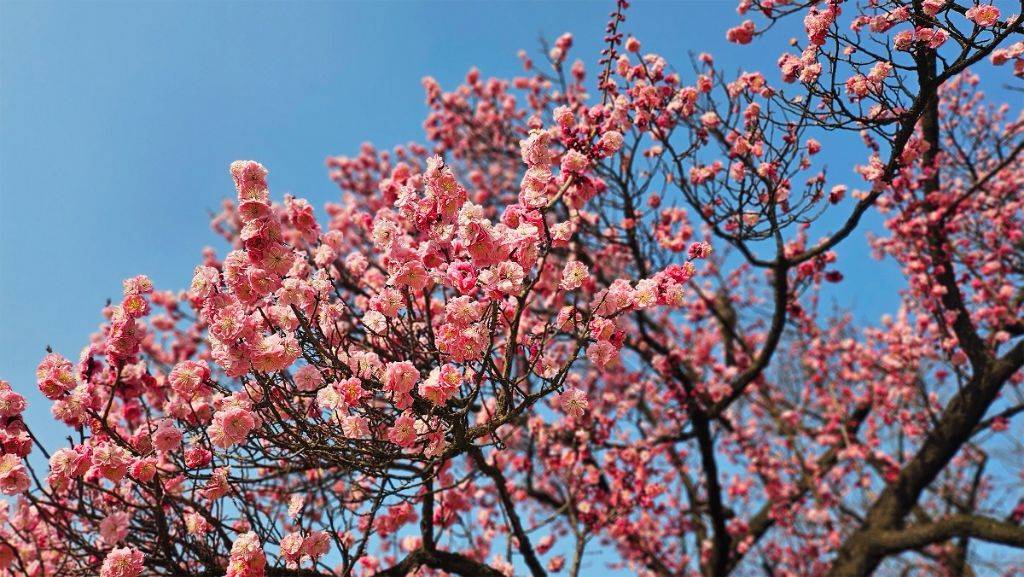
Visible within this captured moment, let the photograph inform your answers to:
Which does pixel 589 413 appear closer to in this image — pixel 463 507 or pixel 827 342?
pixel 463 507

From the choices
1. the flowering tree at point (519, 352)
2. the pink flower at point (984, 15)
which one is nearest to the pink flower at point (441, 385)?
the flowering tree at point (519, 352)

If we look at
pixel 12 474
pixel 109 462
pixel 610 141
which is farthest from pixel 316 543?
pixel 610 141

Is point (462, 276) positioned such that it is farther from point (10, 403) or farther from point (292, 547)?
point (10, 403)

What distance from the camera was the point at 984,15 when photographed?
3.29m

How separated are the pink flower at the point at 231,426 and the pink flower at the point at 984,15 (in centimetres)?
428

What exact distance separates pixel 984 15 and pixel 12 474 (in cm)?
555

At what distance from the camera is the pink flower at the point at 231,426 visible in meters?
2.96

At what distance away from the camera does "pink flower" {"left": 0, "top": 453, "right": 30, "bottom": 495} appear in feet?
10.2

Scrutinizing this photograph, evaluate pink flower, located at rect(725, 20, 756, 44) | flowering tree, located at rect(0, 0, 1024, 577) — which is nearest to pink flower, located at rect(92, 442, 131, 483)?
flowering tree, located at rect(0, 0, 1024, 577)

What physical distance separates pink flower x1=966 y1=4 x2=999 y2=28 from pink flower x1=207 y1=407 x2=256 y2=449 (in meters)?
4.28

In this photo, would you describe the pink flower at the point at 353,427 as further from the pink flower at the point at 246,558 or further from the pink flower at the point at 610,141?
the pink flower at the point at 610,141

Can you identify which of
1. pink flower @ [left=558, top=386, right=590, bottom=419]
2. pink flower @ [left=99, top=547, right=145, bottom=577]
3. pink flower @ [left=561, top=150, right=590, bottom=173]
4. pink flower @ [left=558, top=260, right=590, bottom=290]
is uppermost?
pink flower @ [left=561, top=150, right=590, bottom=173]

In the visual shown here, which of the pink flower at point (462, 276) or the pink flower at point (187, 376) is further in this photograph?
the pink flower at point (187, 376)

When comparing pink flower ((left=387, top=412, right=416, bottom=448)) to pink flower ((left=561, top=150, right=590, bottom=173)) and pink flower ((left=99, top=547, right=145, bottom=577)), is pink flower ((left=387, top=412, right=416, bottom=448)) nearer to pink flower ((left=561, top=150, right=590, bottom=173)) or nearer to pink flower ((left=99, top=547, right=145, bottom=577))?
pink flower ((left=99, top=547, right=145, bottom=577))
